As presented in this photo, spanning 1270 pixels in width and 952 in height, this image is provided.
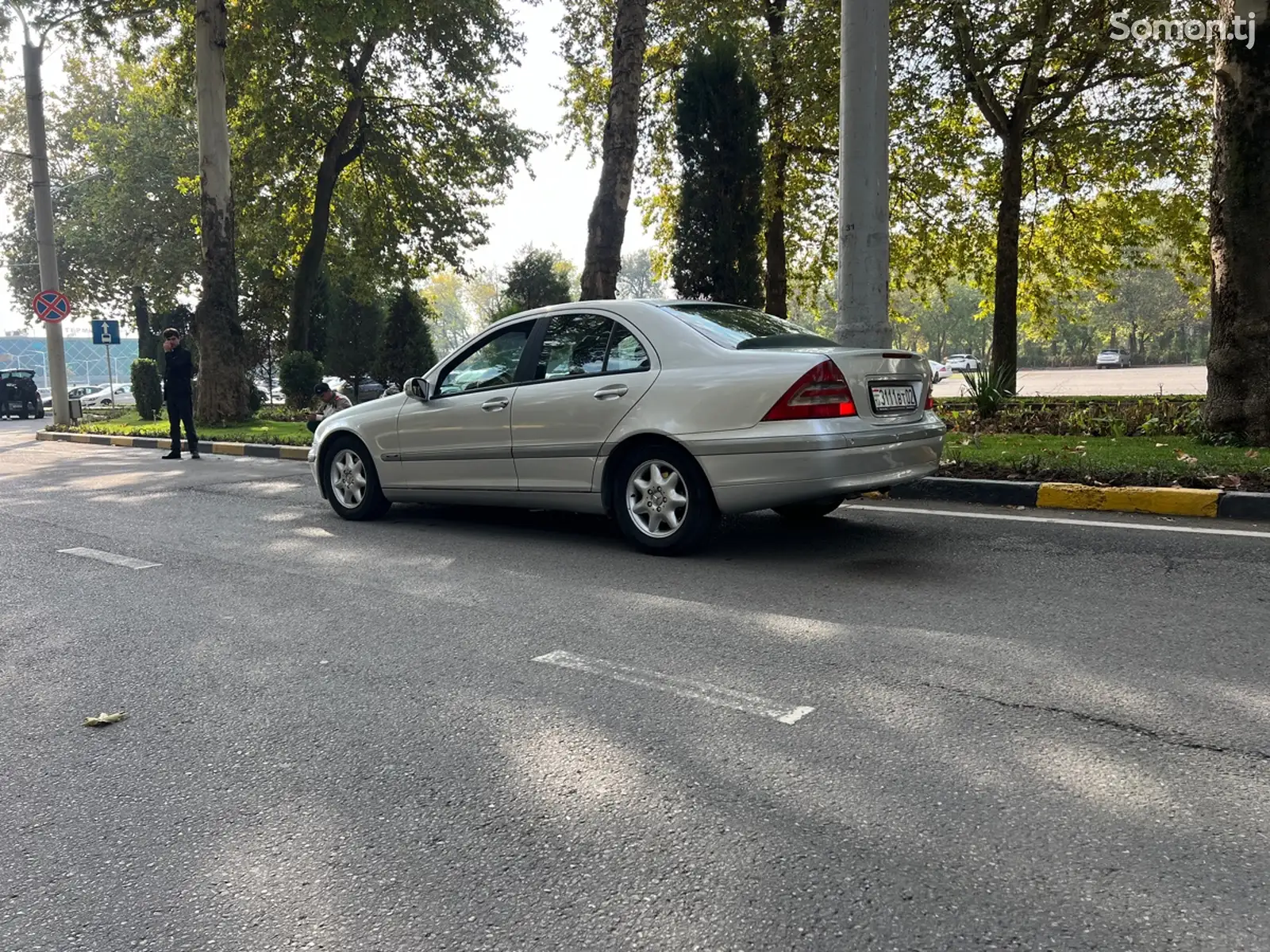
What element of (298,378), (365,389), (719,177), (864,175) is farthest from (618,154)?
(365,389)

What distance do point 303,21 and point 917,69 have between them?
1167 centimetres

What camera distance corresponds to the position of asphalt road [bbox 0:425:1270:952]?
2205 mm

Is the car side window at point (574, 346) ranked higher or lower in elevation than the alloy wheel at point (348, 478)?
higher

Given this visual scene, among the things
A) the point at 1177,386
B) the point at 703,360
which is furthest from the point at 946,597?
the point at 1177,386

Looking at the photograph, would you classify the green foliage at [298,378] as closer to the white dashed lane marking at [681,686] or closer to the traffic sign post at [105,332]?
the traffic sign post at [105,332]

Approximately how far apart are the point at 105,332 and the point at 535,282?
13450 millimetres

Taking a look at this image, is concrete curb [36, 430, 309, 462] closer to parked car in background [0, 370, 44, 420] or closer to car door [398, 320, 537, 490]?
car door [398, 320, 537, 490]

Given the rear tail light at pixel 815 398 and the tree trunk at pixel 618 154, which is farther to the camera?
the tree trunk at pixel 618 154

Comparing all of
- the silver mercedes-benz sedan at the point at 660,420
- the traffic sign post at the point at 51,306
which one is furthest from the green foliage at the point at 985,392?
the traffic sign post at the point at 51,306

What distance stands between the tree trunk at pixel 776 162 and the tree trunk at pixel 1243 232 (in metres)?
9.59

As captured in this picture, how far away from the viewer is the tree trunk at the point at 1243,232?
8.75 metres

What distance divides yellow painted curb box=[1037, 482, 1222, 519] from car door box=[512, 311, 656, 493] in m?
3.32

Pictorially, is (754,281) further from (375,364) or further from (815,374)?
(375,364)

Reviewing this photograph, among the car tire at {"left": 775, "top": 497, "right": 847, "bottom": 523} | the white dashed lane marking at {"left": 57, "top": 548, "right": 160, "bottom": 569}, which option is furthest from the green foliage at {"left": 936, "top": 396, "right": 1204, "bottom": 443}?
the white dashed lane marking at {"left": 57, "top": 548, "right": 160, "bottom": 569}
